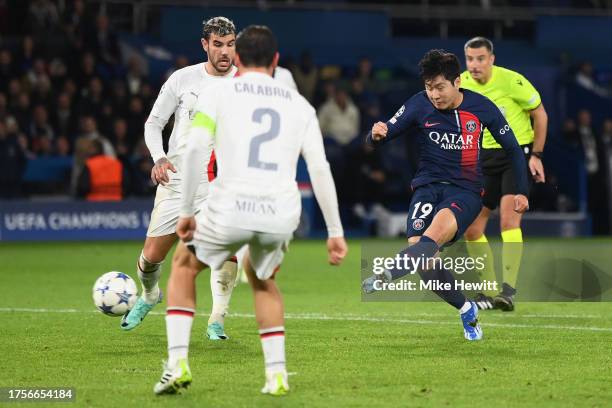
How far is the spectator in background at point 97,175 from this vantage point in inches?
757

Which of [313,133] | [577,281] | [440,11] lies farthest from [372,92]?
[313,133]

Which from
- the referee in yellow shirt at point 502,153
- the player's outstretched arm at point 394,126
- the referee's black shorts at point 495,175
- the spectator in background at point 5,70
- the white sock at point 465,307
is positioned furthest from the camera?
the spectator in background at point 5,70

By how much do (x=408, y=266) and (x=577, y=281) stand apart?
489cm

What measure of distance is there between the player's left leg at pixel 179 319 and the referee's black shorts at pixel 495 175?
5084mm

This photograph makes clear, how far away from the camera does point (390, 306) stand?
1140cm

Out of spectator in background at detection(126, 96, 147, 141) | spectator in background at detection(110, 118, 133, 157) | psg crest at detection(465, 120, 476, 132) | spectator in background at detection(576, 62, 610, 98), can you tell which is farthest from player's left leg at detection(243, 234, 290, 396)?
spectator in background at detection(576, 62, 610, 98)

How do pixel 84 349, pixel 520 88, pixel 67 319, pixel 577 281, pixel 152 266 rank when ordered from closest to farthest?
pixel 84 349, pixel 152 266, pixel 67 319, pixel 520 88, pixel 577 281

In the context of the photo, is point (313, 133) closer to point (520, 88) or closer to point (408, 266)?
point (408, 266)

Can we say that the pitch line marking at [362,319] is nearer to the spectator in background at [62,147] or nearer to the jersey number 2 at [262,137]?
the jersey number 2 at [262,137]

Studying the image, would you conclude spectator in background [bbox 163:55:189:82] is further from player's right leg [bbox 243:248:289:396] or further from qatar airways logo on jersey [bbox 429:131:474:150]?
player's right leg [bbox 243:248:289:396]

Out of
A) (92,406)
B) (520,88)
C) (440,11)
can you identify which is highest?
(440,11)

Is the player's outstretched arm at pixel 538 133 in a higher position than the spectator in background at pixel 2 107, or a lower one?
lower

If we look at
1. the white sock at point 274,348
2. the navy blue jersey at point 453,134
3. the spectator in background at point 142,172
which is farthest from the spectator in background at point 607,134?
the white sock at point 274,348

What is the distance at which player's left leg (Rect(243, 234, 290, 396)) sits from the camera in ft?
21.4
